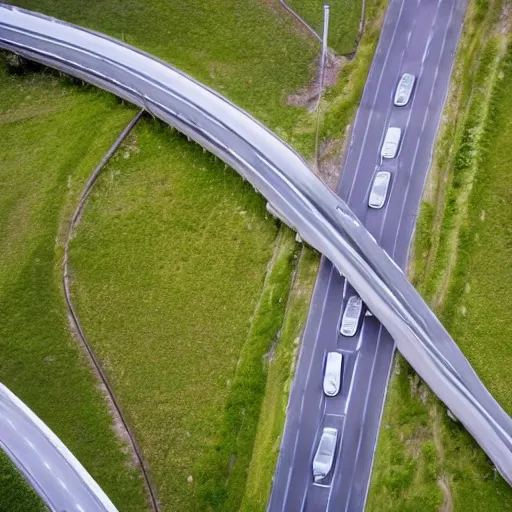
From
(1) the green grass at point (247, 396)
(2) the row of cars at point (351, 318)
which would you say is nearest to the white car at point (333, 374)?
(2) the row of cars at point (351, 318)

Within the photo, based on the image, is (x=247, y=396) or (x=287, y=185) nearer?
(x=247, y=396)

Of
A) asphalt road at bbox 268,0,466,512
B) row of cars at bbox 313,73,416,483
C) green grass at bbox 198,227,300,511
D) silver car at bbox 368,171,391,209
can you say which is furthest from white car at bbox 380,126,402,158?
green grass at bbox 198,227,300,511

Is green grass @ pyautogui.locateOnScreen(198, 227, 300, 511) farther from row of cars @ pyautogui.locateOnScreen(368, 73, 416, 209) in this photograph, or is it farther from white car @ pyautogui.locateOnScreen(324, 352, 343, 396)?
row of cars @ pyautogui.locateOnScreen(368, 73, 416, 209)

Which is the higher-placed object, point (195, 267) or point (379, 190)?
point (379, 190)

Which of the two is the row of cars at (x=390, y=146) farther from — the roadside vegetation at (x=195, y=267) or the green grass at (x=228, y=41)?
the green grass at (x=228, y=41)

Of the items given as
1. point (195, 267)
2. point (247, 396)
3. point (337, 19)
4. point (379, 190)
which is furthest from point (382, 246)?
point (337, 19)

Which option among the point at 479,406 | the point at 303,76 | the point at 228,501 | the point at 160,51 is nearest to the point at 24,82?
the point at 160,51

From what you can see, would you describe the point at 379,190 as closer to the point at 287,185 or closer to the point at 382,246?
the point at 382,246
